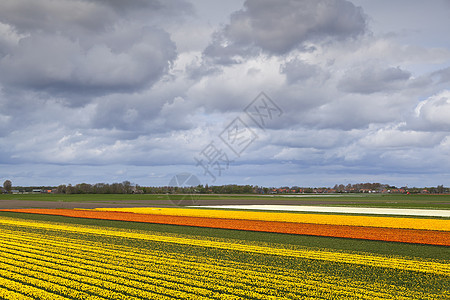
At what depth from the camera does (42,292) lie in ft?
38.6

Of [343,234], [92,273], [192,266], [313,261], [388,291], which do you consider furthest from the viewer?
[343,234]

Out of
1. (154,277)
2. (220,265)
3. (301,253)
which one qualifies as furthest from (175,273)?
(301,253)

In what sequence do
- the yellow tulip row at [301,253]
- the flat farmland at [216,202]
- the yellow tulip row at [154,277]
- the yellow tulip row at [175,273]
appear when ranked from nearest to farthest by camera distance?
the yellow tulip row at [154,277] → the yellow tulip row at [175,273] → the yellow tulip row at [301,253] → the flat farmland at [216,202]

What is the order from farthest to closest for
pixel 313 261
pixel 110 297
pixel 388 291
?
pixel 313 261, pixel 388 291, pixel 110 297

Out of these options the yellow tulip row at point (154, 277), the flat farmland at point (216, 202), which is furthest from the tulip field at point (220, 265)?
the flat farmland at point (216, 202)

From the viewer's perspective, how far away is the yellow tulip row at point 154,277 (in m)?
11.6

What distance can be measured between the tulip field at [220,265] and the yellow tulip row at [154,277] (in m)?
0.03

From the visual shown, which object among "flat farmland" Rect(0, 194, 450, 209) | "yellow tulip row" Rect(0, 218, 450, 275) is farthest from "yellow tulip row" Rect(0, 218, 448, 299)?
"flat farmland" Rect(0, 194, 450, 209)

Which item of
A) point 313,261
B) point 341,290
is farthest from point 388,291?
point 313,261

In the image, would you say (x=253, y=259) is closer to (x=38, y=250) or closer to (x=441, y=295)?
(x=441, y=295)

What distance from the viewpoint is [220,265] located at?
51.2 ft

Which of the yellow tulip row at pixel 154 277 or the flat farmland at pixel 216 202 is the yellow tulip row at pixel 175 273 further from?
the flat farmland at pixel 216 202

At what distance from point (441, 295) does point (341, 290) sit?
2730 millimetres

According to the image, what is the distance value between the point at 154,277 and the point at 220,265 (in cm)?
301
